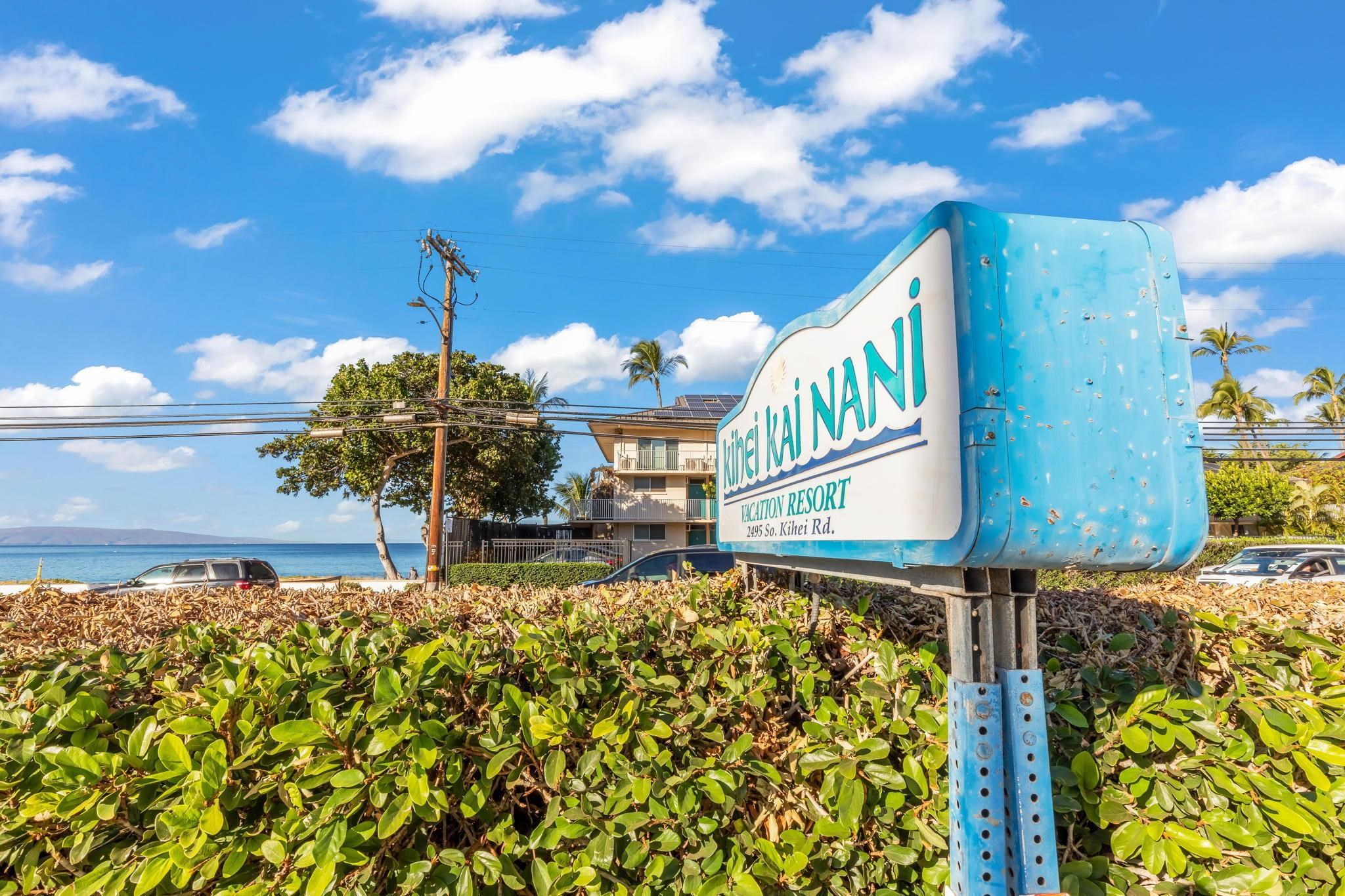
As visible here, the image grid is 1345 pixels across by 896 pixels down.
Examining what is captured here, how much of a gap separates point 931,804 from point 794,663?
0.73 meters

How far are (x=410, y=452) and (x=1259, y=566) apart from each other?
1179 inches

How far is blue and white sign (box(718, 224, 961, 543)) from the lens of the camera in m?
1.98

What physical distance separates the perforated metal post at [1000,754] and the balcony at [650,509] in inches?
1365

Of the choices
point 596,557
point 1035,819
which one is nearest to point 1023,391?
point 1035,819

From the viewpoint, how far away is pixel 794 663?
114 inches

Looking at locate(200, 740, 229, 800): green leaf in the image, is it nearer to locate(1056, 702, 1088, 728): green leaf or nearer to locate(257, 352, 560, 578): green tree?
locate(1056, 702, 1088, 728): green leaf

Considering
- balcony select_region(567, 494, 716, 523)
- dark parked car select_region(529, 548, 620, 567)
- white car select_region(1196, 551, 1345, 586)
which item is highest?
balcony select_region(567, 494, 716, 523)

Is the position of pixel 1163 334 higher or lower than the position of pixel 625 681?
higher

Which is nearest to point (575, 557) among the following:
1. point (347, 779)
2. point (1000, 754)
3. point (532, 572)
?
point (532, 572)

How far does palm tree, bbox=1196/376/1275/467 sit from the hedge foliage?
5297 cm

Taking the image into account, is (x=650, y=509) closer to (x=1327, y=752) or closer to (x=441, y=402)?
(x=441, y=402)

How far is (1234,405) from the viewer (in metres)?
45.5

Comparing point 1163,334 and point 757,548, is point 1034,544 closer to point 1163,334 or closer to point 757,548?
point 1163,334

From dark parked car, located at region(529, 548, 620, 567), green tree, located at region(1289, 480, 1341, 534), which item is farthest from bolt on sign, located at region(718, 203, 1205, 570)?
green tree, located at region(1289, 480, 1341, 534)
